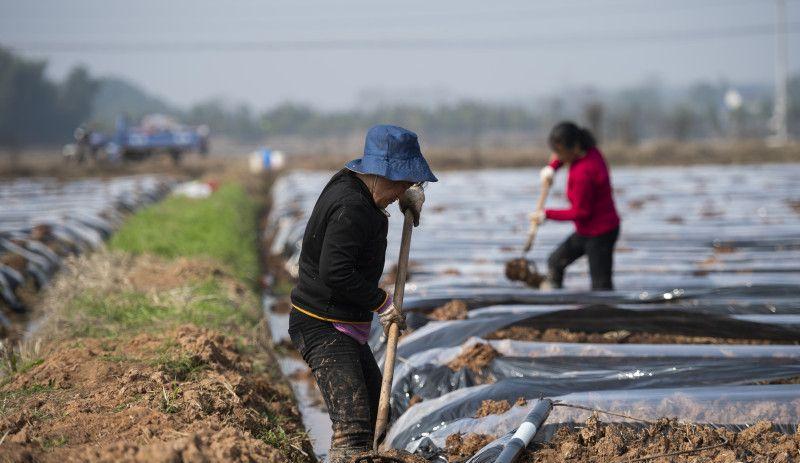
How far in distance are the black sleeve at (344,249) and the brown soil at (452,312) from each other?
2.32 metres

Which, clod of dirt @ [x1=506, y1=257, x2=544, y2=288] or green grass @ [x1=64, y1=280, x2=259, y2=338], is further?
clod of dirt @ [x1=506, y1=257, x2=544, y2=288]

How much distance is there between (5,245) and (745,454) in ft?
29.3

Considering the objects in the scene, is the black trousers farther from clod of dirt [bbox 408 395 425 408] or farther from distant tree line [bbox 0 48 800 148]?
distant tree line [bbox 0 48 800 148]

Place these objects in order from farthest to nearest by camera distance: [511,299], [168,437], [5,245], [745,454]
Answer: [5,245]
[511,299]
[745,454]
[168,437]

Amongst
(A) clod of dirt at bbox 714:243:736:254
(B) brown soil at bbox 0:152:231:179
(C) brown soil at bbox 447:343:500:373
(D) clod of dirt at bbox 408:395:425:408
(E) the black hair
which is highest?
(E) the black hair

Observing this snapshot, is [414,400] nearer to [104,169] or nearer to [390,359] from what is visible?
[390,359]

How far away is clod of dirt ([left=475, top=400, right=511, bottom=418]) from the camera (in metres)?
4.16

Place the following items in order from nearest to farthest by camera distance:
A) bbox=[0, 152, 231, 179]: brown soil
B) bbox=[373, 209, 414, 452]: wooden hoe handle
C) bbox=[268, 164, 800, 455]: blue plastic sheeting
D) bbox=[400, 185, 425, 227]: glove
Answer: bbox=[373, 209, 414, 452]: wooden hoe handle < bbox=[400, 185, 425, 227]: glove < bbox=[268, 164, 800, 455]: blue plastic sheeting < bbox=[0, 152, 231, 179]: brown soil

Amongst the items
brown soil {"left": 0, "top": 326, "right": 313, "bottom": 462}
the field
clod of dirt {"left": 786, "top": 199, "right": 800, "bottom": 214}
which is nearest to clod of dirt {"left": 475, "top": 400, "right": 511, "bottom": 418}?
the field

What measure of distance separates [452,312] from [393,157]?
8.29 feet

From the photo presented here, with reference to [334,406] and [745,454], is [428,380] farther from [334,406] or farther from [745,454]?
[745,454]

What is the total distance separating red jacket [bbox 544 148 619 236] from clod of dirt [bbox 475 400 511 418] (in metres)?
2.44

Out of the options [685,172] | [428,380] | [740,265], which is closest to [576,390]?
[428,380]

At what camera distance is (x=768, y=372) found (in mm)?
4422
